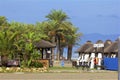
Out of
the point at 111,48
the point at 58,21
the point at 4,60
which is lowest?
the point at 4,60

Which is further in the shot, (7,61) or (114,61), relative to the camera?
(114,61)

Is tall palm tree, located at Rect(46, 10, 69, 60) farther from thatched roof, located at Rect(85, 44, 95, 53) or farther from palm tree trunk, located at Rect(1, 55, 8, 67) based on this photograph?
palm tree trunk, located at Rect(1, 55, 8, 67)

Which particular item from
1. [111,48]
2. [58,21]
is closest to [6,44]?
[111,48]

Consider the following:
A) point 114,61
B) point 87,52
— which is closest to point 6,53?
point 114,61

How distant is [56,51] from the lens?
93.1 m

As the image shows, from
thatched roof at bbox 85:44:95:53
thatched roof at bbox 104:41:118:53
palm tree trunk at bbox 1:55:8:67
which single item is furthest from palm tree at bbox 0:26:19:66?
thatched roof at bbox 85:44:95:53

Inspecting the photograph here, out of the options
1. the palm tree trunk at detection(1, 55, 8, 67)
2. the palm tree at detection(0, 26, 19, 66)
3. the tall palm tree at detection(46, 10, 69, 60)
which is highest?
the tall palm tree at detection(46, 10, 69, 60)

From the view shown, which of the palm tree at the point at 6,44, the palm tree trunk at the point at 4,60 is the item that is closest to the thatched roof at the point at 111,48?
the palm tree trunk at the point at 4,60

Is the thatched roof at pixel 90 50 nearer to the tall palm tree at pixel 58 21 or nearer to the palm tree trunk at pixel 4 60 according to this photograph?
the tall palm tree at pixel 58 21

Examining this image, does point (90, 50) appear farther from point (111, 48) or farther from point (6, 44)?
point (6, 44)

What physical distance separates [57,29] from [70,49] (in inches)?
614

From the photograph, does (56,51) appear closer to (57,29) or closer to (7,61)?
(57,29)

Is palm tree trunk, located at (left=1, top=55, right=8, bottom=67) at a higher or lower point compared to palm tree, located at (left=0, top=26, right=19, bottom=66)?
lower

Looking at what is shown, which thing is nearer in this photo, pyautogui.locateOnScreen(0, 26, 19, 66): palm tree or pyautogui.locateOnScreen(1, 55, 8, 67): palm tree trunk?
pyautogui.locateOnScreen(0, 26, 19, 66): palm tree
